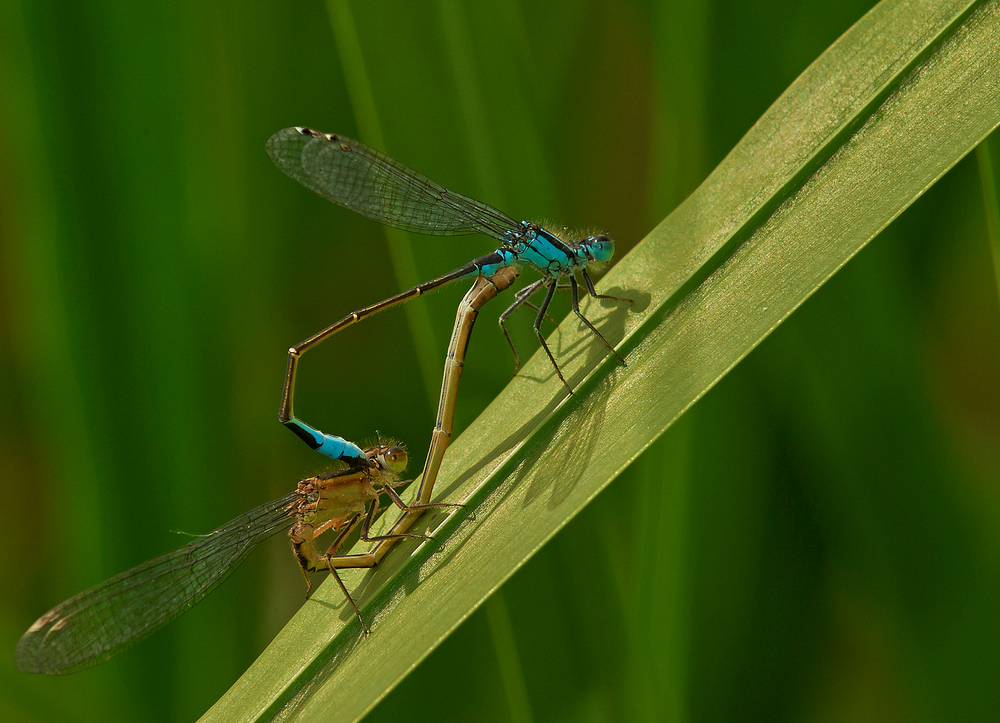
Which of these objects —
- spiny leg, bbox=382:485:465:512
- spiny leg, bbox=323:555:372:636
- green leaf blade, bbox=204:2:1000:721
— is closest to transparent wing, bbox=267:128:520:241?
green leaf blade, bbox=204:2:1000:721

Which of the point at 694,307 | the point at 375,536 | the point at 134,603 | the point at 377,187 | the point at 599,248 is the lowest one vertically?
the point at 134,603

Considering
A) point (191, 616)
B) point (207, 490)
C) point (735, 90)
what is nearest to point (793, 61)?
point (735, 90)

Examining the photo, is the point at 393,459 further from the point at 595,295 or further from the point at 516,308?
the point at 595,295

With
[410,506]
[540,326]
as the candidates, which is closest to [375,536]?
[410,506]

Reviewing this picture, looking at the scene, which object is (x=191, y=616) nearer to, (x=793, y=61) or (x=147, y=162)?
(x=147, y=162)

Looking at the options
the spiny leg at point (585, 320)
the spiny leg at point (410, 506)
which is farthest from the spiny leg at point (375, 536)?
the spiny leg at point (585, 320)

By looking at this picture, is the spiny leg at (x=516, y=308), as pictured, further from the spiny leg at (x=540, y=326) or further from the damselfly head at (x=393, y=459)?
the damselfly head at (x=393, y=459)

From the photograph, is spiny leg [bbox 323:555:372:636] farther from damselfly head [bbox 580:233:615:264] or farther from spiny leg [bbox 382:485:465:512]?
damselfly head [bbox 580:233:615:264]
